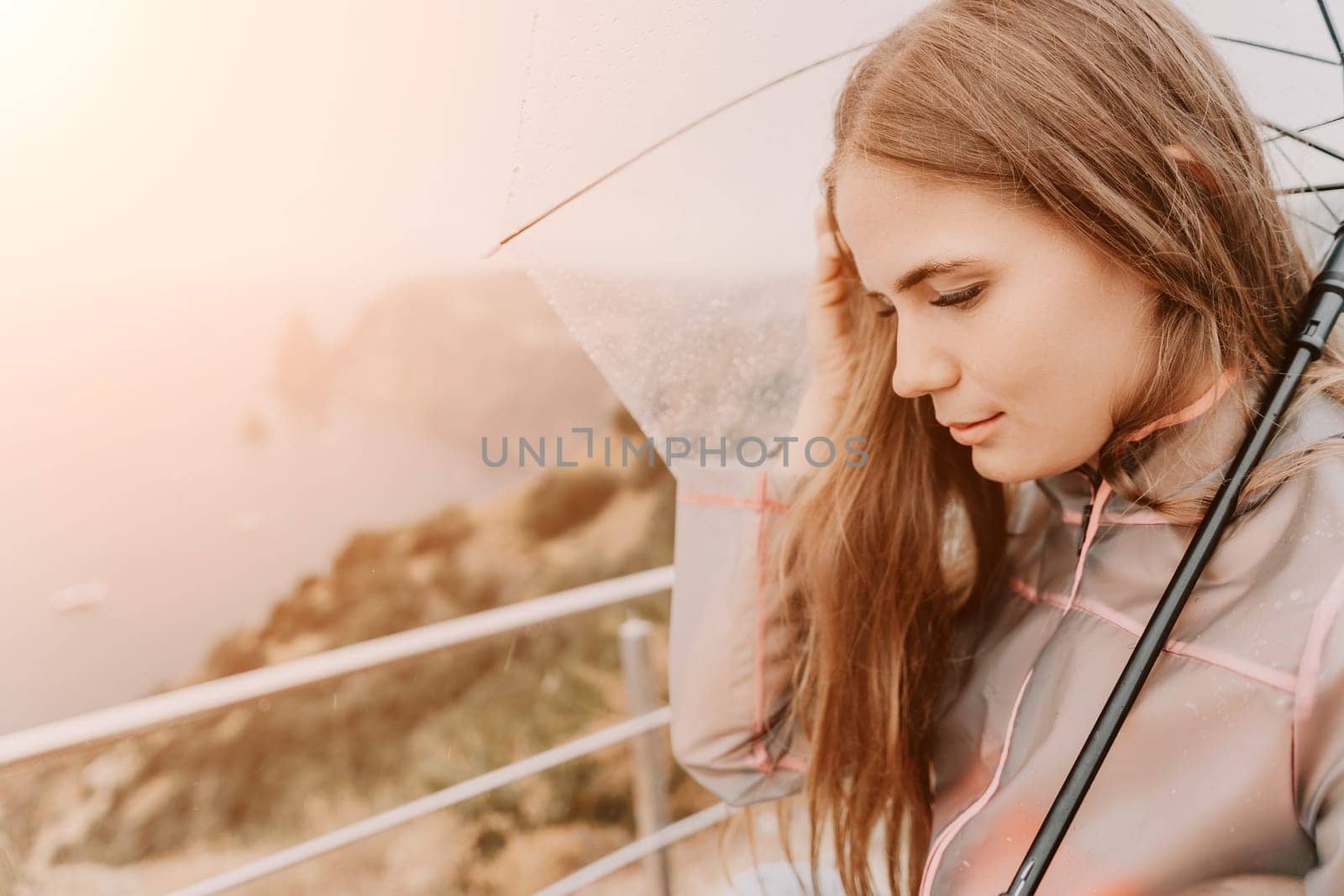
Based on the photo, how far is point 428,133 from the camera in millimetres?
1972

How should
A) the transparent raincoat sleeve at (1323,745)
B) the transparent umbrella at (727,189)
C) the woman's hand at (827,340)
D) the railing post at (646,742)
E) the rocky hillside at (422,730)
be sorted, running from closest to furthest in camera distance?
the transparent raincoat sleeve at (1323,745) < the transparent umbrella at (727,189) < the woman's hand at (827,340) < the railing post at (646,742) < the rocky hillside at (422,730)

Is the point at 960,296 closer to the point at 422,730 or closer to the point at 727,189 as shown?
the point at 727,189

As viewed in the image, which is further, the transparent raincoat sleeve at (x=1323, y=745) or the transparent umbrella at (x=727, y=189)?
the transparent umbrella at (x=727, y=189)

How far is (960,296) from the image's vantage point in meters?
0.66

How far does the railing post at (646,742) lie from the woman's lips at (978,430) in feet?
2.37

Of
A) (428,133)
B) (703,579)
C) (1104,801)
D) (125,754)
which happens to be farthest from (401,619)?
(1104,801)

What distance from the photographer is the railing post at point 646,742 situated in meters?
1.32

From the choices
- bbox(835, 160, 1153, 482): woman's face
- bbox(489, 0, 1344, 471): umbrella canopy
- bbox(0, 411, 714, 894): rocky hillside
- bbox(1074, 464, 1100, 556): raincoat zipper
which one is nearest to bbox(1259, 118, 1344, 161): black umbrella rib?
bbox(489, 0, 1344, 471): umbrella canopy

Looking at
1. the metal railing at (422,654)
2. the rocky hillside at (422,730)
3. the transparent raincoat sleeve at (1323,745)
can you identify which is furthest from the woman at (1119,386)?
the rocky hillside at (422,730)

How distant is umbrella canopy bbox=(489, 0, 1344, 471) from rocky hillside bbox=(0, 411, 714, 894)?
75.6 inches

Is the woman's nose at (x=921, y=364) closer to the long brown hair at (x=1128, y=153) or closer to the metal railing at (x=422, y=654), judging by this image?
the long brown hair at (x=1128, y=153)

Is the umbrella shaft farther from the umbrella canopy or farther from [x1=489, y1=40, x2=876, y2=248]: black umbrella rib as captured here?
→ [x1=489, y1=40, x2=876, y2=248]: black umbrella rib

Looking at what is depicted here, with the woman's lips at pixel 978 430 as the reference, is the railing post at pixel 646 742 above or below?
below

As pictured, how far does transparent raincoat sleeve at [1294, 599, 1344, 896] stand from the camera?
0.57 m
